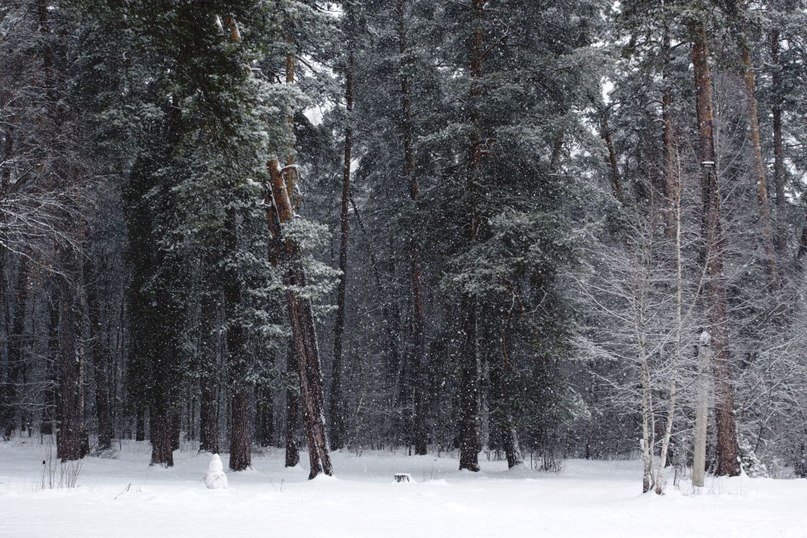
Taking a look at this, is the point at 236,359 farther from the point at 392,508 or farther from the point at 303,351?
the point at 392,508

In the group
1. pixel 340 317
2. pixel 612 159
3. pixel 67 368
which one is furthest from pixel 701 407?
pixel 67 368

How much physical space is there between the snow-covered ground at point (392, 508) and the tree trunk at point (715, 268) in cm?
93

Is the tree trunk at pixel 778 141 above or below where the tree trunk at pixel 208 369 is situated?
above

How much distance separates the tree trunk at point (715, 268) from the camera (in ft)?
42.5

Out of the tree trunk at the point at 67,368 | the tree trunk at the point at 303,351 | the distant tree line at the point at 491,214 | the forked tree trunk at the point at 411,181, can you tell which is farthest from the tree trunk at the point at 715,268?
the tree trunk at the point at 67,368

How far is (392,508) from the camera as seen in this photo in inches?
388

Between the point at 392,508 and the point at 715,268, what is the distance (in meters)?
8.46

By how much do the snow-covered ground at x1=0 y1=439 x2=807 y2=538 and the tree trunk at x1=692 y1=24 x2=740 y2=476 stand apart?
93 cm

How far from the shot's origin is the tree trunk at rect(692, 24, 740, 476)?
42.5ft

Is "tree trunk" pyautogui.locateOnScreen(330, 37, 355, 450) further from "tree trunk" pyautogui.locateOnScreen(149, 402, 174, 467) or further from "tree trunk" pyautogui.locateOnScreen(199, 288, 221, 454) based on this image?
"tree trunk" pyautogui.locateOnScreen(149, 402, 174, 467)

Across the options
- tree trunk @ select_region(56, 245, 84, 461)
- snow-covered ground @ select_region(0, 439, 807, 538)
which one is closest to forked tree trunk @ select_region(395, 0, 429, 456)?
snow-covered ground @ select_region(0, 439, 807, 538)

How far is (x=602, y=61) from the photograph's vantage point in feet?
51.3

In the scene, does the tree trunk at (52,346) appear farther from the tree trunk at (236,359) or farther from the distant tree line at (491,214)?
the tree trunk at (236,359)

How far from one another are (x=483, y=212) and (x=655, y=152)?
219 inches
